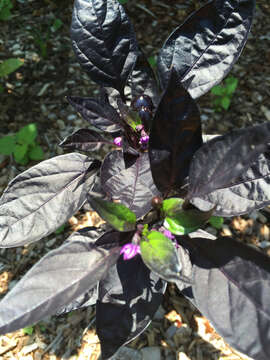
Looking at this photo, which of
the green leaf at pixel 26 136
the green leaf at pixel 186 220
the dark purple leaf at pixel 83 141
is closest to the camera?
the green leaf at pixel 186 220

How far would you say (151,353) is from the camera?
1.33 metres

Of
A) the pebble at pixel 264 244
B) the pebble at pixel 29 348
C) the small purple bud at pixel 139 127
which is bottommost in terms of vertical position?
the pebble at pixel 264 244

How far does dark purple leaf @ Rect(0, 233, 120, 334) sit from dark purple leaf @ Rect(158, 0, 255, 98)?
46 cm

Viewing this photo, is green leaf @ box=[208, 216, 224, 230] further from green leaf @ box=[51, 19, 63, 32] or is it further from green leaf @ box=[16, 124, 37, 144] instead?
green leaf @ box=[51, 19, 63, 32]

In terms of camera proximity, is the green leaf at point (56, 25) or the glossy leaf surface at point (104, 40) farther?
the green leaf at point (56, 25)

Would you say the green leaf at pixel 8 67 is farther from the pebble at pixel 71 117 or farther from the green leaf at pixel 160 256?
the green leaf at pixel 160 256

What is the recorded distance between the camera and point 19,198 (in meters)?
0.97

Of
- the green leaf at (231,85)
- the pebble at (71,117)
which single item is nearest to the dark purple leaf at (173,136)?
the green leaf at (231,85)

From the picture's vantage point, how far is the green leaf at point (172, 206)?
0.74 metres

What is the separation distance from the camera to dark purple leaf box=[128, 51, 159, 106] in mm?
1004

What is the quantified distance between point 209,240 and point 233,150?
1.01ft

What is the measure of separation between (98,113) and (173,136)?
26 cm

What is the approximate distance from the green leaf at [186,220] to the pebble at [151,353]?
2.50 feet

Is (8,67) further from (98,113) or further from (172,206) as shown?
(172,206)
